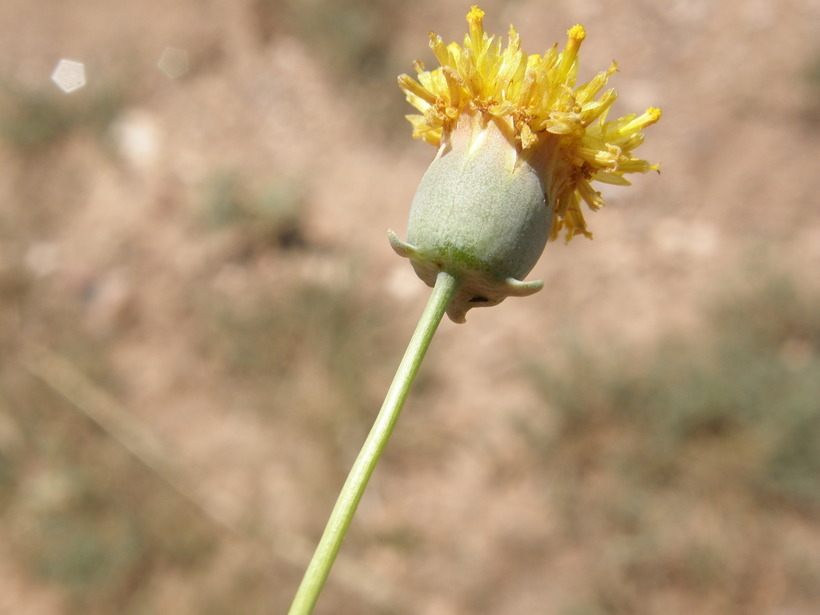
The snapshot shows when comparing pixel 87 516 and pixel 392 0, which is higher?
pixel 392 0

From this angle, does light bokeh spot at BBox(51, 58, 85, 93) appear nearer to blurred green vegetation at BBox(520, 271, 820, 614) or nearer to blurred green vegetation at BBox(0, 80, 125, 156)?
blurred green vegetation at BBox(0, 80, 125, 156)

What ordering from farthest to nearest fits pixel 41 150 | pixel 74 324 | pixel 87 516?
pixel 41 150 < pixel 74 324 < pixel 87 516

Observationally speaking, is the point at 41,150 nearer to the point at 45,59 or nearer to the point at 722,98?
the point at 45,59

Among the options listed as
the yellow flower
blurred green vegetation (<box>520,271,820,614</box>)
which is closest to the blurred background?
blurred green vegetation (<box>520,271,820,614</box>)

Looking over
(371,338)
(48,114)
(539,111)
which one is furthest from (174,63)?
(539,111)

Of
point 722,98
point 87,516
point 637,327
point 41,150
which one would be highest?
point 722,98

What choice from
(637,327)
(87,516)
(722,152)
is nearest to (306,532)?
(87,516)

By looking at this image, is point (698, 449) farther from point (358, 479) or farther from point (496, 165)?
point (358, 479)

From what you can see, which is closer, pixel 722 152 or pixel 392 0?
pixel 722 152
